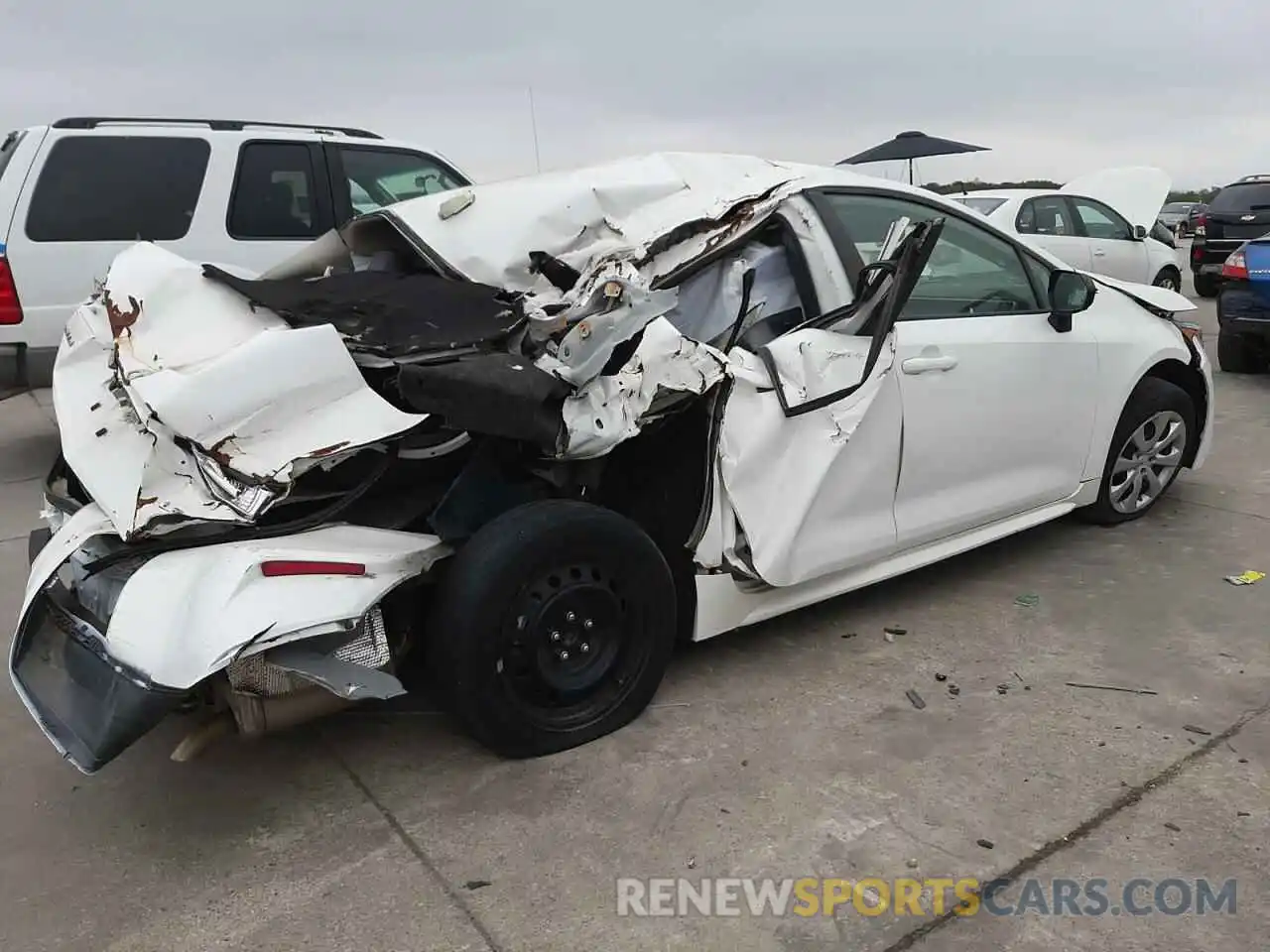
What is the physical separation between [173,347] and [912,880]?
2433 mm

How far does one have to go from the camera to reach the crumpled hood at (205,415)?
8.35 ft

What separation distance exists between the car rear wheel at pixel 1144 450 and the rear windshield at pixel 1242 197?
11139 millimetres

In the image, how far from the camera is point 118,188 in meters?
6.34

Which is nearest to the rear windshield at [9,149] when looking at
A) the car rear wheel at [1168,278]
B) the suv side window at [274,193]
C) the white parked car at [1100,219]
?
the suv side window at [274,193]

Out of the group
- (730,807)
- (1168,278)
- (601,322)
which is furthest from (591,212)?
(1168,278)

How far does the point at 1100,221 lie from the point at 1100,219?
3 cm

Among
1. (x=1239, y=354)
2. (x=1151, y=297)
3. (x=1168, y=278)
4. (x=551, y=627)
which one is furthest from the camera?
(x=1168, y=278)

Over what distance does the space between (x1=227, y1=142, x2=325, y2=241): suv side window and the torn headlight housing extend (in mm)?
4636

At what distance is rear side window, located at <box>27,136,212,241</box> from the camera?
6.15 m

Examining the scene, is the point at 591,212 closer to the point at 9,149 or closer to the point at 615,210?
the point at 615,210

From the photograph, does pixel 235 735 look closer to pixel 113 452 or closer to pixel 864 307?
pixel 113 452

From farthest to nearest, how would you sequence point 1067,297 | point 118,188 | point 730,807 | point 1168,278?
point 1168,278 < point 118,188 < point 1067,297 < point 730,807

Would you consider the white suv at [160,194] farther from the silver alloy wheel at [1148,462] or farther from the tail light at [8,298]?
the silver alloy wheel at [1148,462]

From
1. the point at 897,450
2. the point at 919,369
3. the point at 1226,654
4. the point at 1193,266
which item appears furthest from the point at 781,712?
the point at 1193,266
